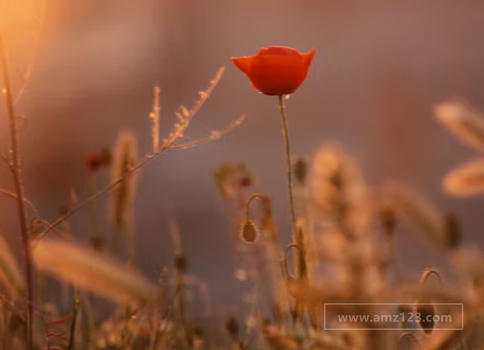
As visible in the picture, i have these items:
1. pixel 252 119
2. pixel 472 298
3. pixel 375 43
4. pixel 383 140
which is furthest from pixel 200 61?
pixel 472 298

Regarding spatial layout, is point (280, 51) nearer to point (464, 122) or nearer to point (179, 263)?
point (464, 122)

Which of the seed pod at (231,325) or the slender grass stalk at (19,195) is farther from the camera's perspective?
the seed pod at (231,325)

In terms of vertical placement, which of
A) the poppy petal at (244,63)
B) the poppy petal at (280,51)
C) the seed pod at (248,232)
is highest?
the poppy petal at (280,51)

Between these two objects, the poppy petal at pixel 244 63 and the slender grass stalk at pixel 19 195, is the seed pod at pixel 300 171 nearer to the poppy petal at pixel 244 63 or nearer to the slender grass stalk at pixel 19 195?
the poppy petal at pixel 244 63

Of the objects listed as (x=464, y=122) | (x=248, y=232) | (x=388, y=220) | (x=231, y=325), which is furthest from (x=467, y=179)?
(x=231, y=325)

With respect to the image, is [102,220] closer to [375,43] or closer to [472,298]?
[375,43]

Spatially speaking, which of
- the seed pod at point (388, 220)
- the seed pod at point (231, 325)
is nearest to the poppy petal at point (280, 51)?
the seed pod at point (388, 220)
